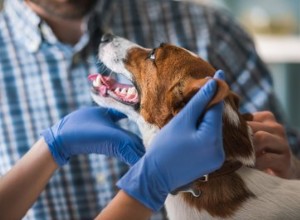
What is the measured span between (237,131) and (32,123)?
748 mm

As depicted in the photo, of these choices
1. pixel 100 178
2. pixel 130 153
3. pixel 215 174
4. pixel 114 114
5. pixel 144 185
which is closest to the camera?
pixel 144 185

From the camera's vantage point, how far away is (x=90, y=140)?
1.15m

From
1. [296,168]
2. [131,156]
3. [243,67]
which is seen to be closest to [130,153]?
[131,156]

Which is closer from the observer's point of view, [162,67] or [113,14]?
[162,67]

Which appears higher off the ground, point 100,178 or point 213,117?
point 213,117

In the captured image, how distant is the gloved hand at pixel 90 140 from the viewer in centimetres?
115

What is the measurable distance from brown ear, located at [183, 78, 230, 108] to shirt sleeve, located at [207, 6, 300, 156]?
59 centimetres

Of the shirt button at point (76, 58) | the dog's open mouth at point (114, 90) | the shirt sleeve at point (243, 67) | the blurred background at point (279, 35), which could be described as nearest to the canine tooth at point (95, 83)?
the dog's open mouth at point (114, 90)

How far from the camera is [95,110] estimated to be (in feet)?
4.04

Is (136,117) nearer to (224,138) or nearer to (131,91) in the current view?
(131,91)

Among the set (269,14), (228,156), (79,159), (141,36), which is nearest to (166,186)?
(228,156)

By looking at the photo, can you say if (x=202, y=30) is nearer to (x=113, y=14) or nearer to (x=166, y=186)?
(x=113, y=14)

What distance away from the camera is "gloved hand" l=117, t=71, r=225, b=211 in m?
0.93

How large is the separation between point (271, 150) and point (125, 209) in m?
0.43
